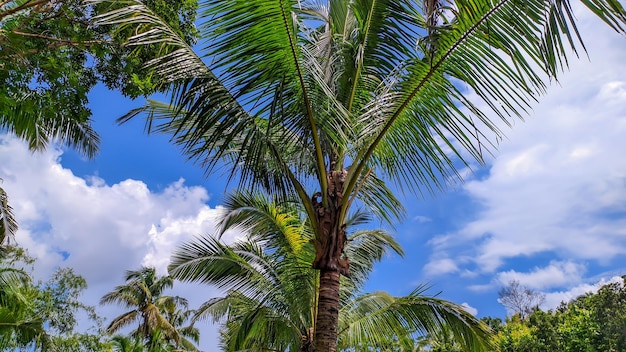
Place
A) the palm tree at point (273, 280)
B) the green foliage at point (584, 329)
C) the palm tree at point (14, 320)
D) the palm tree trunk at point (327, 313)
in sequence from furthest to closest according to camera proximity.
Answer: the green foliage at point (584, 329)
the palm tree at point (14, 320)
the palm tree at point (273, 280)
the palm tree trunk at point (327, 313)

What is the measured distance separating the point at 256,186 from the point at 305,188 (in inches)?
23.0

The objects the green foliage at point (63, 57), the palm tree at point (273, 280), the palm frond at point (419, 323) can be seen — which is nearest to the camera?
the green foliage at point (63, 57)

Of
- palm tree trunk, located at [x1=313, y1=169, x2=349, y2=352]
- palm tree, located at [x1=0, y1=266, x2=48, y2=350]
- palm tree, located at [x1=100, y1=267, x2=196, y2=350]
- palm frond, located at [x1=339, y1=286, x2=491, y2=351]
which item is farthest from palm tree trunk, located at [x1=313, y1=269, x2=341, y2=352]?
palm tree, located at [x1=100, y1=267, x2=196, y2=350]

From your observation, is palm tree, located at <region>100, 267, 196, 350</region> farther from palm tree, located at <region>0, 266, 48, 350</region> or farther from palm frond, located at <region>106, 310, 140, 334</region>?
palm tree, located at <region>0, 266, 48, 350</region>

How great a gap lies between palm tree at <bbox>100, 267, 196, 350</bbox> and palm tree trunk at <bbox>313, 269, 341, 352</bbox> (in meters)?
18.5

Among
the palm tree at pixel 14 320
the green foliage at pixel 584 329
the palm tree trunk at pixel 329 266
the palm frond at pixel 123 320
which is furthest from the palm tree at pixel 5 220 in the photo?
the palm frond at pixel 123 320

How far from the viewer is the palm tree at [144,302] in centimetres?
2330

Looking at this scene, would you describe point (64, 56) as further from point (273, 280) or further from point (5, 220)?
point (273, 280)

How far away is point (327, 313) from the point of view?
5.88 meters

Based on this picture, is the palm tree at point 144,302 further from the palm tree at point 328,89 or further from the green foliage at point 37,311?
the palm tree at point 328,89

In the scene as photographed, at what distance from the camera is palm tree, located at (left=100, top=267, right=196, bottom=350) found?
23297 mm

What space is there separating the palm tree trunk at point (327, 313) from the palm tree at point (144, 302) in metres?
18.5

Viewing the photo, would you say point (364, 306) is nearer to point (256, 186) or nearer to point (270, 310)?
point (270, 310)

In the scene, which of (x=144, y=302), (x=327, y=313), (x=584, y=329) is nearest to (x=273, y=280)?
(x=327, y=313)
